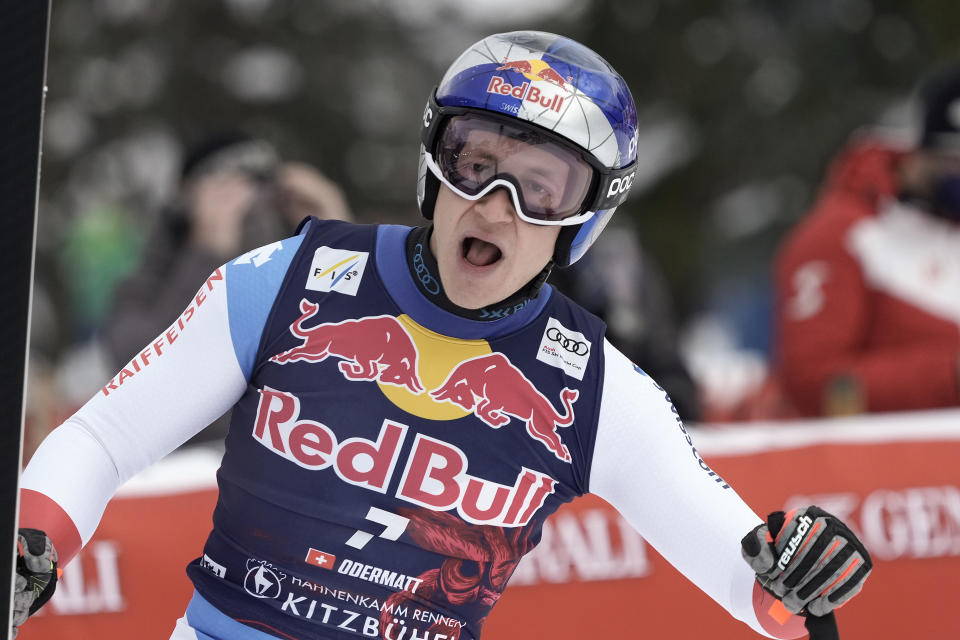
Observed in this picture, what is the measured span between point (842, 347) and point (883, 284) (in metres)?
0.32

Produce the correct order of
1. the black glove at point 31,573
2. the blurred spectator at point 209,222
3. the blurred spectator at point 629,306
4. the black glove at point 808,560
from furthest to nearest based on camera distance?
1. the blurred spectator at point 209,222
2. the blurred spectator at point 629,306
3. the black glove at point 808,560
4. the black glove at point 31,573

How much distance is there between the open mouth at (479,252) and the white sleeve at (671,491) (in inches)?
13.2

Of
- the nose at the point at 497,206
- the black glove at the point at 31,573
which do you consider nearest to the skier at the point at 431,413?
the nose at the point at 497,206

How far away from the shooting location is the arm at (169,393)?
2492mm

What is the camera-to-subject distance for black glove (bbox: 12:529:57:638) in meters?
2.19

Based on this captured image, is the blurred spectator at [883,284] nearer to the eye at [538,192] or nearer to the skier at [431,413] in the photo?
the skier at [431,413]

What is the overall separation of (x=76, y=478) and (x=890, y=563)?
3.27m

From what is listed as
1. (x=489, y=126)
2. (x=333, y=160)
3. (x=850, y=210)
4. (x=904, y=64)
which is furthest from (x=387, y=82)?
(x=489, y=126)

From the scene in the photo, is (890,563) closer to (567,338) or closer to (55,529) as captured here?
(567,338)

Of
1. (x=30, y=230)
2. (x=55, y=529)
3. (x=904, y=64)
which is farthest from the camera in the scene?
(x=904, y=64)

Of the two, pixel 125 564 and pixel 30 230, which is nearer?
pixel 30 230

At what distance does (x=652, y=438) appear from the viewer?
2.65 m

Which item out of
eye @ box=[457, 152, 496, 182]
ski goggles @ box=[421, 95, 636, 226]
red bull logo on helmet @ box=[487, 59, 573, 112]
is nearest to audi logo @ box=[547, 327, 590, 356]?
ski goggles @ box=[421, 95, 636, 226]

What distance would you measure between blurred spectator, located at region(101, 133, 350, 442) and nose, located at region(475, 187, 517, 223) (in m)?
2.38
